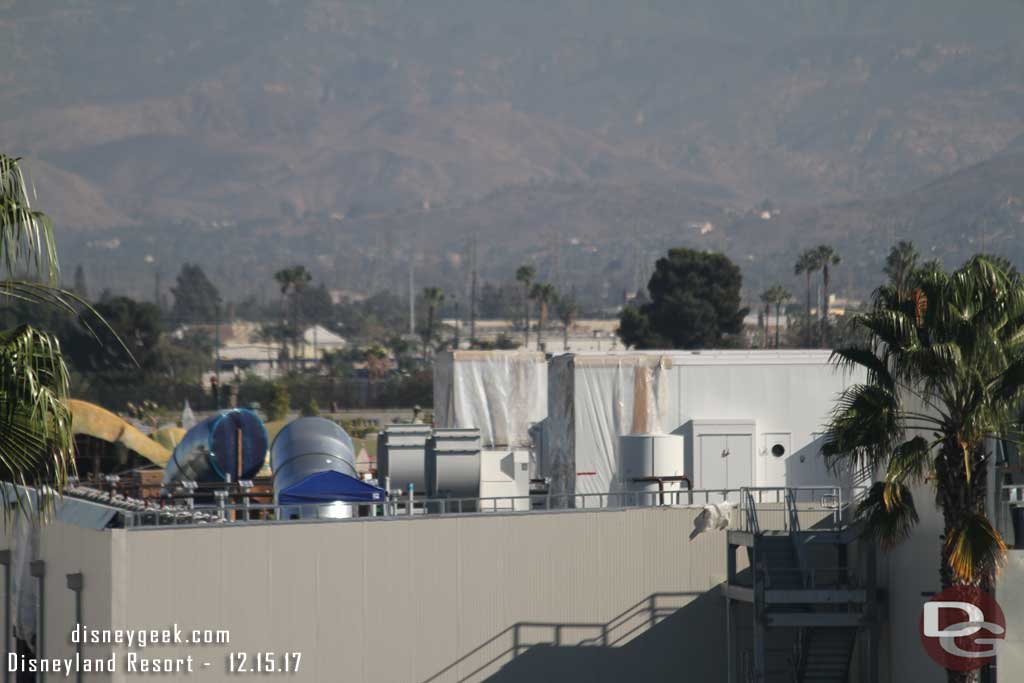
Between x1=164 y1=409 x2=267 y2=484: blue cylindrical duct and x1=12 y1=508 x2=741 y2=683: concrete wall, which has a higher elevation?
x1=164 y1=409 x2=267 y2=484: blue cylindrical duct

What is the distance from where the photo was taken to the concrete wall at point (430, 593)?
989 inches

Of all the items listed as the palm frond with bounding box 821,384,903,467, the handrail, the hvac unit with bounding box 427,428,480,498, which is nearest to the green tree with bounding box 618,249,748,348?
the hvac unit with bounding box 427,428,480,498

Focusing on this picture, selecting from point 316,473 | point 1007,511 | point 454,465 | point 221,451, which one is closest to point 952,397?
point 1007,511

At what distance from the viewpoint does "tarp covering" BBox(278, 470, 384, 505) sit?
1149 inches

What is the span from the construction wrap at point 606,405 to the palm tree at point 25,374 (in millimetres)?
21285

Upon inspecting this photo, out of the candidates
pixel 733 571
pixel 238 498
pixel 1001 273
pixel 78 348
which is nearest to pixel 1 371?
pixel 1001 273

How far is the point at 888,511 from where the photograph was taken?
22984 millimetres

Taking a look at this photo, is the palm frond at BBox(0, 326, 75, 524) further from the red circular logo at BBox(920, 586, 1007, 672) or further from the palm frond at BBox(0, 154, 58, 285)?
the red circular logo at BBox(920, 586, 1007, 672)

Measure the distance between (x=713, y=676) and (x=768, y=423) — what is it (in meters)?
8.15

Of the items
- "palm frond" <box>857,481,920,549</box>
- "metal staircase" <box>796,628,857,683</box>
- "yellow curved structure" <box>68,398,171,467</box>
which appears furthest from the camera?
"yellow curved structure" <box>68,398,171,467</box>

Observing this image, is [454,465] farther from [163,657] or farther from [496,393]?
[496,393]

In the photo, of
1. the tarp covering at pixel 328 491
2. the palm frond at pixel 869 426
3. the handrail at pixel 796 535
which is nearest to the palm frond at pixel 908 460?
the palm frond at pixel 869 426

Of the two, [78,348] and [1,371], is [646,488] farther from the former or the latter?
[78,348]

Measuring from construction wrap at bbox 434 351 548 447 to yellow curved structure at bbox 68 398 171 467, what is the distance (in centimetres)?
925
